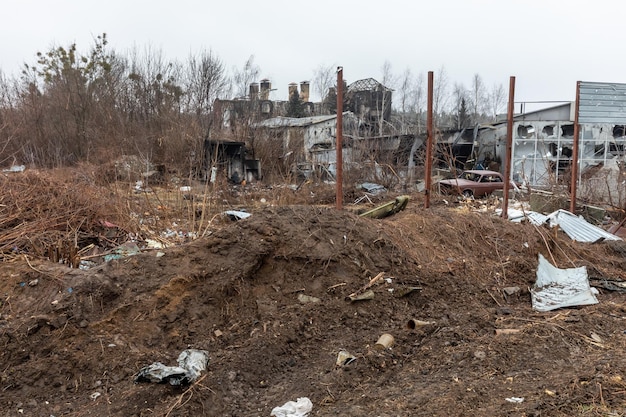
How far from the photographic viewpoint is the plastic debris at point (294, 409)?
3.11 meters

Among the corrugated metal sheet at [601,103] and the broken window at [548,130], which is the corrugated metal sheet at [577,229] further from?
the broken window at [548,130]

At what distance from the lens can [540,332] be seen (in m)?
4.16

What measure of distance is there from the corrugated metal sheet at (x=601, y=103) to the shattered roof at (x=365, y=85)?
30.3m

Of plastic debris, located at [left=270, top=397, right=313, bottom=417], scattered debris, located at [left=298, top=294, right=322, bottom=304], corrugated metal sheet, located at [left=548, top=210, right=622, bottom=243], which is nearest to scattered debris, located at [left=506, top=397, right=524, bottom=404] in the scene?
plastic debris, located at [left=270, top=397, right=313, bottom=417]

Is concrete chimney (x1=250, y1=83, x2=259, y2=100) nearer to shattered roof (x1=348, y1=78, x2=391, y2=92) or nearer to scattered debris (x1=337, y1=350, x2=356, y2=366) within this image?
shattered roof (x1=348, y1=78, x2=391, y2=92)

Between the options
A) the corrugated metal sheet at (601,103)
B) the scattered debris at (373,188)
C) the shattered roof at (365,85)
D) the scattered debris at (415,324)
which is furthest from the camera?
the shattered roof at (365,85)

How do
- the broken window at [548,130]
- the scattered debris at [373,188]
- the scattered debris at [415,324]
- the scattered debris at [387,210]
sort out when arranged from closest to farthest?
1. the scattered debris at [415,324]
2. the scattered debris at [387,210]
3. the scattered debris at [373,188]
4. the broken window at [548,130]

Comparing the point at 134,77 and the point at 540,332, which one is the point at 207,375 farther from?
the point at 134,77

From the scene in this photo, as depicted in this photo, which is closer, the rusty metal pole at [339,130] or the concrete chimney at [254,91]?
the rusty metal pole at [339,130]

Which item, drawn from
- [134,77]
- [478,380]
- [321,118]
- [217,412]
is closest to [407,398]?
[478,380]

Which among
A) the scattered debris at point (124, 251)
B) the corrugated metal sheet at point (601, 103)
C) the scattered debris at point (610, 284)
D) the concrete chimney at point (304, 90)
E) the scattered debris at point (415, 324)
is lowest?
the scattered debris at point (610, 284)

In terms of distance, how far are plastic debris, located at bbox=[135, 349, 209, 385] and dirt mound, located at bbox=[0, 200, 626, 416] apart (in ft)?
0.19

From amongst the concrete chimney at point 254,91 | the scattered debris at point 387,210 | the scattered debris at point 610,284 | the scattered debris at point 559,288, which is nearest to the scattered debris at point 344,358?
the scattered debris at point 559,288

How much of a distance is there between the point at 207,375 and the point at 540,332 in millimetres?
2982
